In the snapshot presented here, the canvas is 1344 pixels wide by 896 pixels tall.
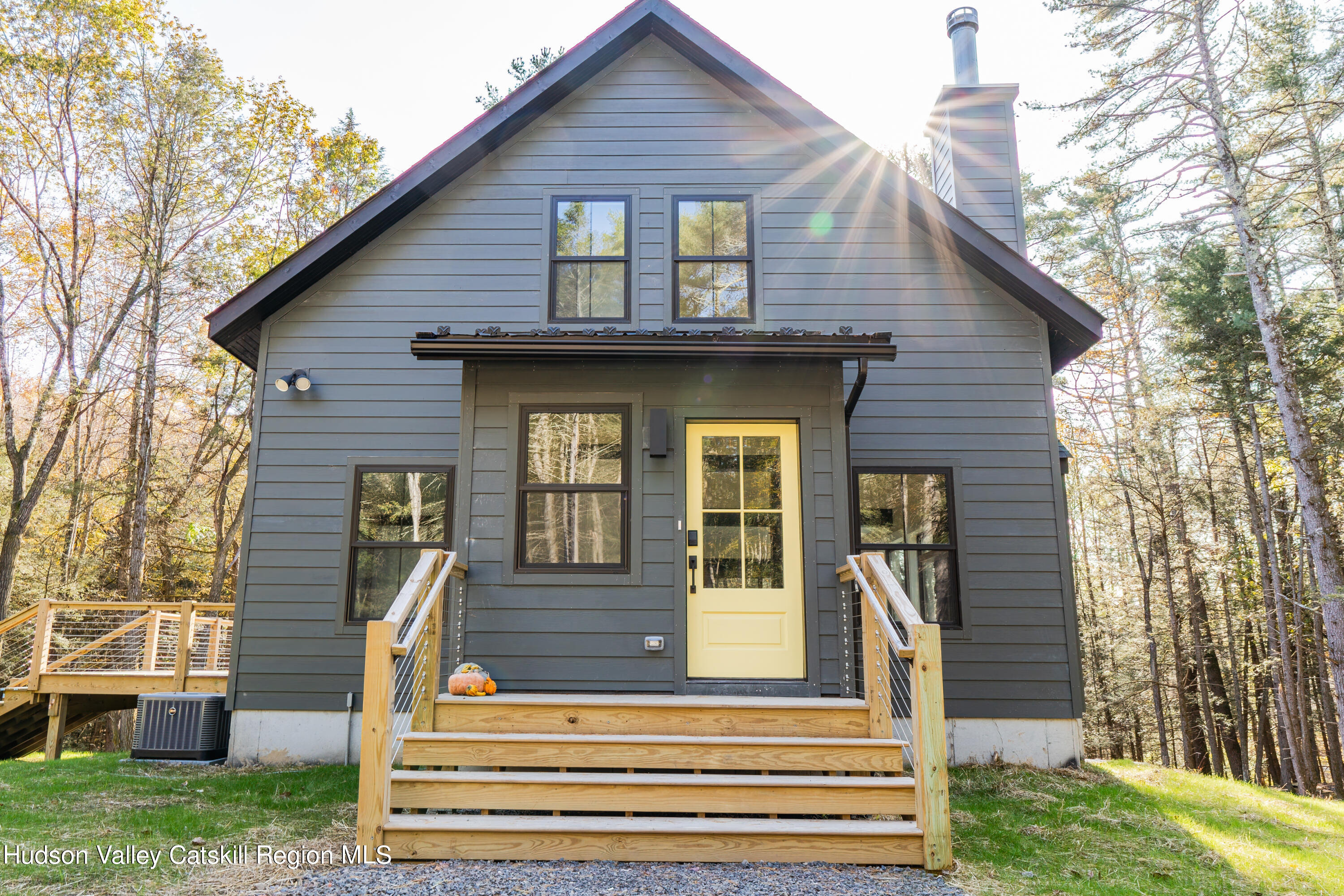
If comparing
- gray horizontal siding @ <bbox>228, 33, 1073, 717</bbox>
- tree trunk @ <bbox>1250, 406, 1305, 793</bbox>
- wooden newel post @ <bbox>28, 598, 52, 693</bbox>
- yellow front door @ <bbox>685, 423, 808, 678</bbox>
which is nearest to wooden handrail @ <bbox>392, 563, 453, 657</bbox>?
yellow front door @ <bbox>685, 423, 808, 678</bbox>

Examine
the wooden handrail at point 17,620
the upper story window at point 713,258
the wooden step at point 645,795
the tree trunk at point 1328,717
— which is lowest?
the tree trunk at point 1328,717

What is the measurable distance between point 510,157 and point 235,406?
37.9 ft

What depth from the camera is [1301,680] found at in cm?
1251

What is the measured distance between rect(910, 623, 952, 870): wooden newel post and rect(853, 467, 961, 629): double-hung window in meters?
2.78

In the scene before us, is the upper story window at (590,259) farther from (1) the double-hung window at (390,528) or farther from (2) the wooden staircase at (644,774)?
(2) the wooden staircase at (644,774)

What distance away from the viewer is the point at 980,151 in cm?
758

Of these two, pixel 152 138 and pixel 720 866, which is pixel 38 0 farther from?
pixel 720 866

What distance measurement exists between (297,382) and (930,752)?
18.7 ft

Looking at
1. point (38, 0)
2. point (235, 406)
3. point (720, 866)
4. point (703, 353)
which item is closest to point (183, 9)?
point (38, 0)

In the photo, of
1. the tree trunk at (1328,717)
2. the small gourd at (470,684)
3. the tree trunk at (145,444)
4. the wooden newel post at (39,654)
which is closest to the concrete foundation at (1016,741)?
the small gourd at (470,684)

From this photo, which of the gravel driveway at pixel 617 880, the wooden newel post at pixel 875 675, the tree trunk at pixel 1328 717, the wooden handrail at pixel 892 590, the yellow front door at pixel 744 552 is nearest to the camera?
the gravel driveway at pixel 617 880

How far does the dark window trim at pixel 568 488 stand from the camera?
5.61m

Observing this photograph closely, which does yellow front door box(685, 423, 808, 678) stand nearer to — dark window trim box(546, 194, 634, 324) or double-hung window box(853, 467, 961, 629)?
double-hung window box(853, 467, 961, 629)

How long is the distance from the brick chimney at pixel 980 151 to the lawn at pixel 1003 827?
4.64m
